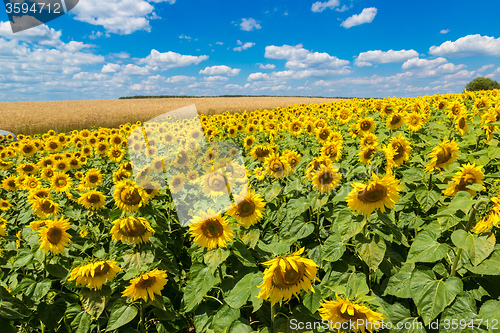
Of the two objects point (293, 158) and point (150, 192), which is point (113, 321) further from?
point (293, 158)

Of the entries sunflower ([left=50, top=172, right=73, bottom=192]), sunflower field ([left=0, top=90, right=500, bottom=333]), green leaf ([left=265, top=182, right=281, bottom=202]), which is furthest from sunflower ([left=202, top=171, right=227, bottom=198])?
sunflower ([left=50, top=172, right=73, bottom=192])

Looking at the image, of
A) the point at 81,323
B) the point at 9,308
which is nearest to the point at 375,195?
the point at 81,323

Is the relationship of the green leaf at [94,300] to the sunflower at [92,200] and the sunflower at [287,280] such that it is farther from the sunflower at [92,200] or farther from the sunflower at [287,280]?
the sunflower at [92,200]

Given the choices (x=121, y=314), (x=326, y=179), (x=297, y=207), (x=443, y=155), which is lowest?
(x=121, y=314)

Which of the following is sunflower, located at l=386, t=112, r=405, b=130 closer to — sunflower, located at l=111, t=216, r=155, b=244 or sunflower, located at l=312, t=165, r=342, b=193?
sunflower, located at l=312, t=165, r=342, b=193

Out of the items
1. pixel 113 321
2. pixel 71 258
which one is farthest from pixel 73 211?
pixel 113 321

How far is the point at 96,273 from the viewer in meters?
2.87

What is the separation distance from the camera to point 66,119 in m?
27.6

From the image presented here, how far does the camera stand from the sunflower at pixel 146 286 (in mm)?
2695

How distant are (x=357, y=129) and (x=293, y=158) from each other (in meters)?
2.26

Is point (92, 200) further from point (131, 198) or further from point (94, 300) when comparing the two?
point (94, 300)

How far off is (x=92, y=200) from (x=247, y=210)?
2.98m

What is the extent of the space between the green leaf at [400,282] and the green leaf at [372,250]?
0.31 meters

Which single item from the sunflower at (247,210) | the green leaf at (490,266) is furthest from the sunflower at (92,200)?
the green leaf at (490,266)
